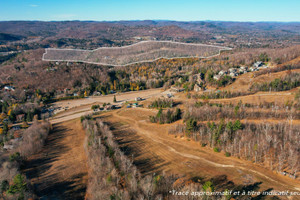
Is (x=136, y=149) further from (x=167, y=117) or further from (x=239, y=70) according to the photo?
(x=239, y=70)

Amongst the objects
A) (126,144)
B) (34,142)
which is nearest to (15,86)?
(34,142)

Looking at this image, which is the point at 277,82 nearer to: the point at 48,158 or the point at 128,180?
the point at 128,180

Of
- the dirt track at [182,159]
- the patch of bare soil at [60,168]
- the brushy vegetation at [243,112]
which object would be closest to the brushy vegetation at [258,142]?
the dirt track at [182,159]

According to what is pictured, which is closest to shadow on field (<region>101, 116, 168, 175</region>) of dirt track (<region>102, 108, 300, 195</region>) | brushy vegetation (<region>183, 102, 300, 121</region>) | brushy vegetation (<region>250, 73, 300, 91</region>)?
dirt track (<region>102, 108, 300, 195</region>)

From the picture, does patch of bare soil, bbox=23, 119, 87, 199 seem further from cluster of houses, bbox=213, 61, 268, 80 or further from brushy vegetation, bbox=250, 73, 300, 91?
cluster of houses, bbox=213, 61, 268, 80

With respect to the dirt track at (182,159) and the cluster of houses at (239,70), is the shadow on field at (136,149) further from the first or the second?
the cluster of houses at (239,70)

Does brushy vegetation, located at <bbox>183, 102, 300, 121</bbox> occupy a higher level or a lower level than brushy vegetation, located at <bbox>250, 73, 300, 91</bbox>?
lower
